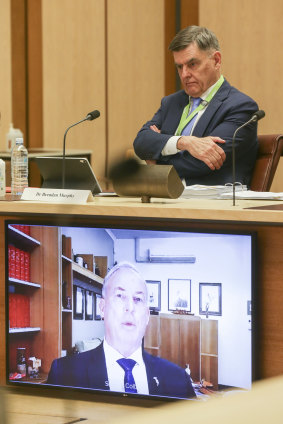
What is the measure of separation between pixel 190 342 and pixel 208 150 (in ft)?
4.70

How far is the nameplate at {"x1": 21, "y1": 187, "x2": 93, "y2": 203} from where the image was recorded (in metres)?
2.32

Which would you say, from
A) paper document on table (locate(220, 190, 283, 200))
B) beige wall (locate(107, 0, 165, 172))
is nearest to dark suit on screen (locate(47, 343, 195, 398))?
paper document on table (locate(220, 190, 283, 200))

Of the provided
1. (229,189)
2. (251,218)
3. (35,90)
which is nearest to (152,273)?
(251,218)

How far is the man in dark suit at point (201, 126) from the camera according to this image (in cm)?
348

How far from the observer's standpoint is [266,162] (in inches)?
143

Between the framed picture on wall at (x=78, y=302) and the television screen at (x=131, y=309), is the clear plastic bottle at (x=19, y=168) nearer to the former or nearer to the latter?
the television screen at (x=131, y=309)

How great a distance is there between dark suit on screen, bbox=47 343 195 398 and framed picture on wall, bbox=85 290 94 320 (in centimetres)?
9

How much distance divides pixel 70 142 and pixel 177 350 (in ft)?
18.8

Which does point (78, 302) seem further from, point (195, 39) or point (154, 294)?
point (195, 39)

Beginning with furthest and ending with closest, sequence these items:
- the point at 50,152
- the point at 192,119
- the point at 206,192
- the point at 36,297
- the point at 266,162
Result: 1. the point at 50,152
2. the point at 192,119
3. the point at 266,162
4. the point at 206,192
5. the point at 36,297

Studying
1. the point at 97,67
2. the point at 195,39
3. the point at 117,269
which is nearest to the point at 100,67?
the point at 97,67

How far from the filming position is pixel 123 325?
7.16 feet

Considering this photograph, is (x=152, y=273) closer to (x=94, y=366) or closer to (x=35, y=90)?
(x=94, y=366)

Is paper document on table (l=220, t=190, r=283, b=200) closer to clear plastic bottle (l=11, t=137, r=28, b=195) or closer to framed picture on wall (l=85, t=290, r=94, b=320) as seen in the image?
framed picture on wall (l=85, t=290, r=94, b=320)
